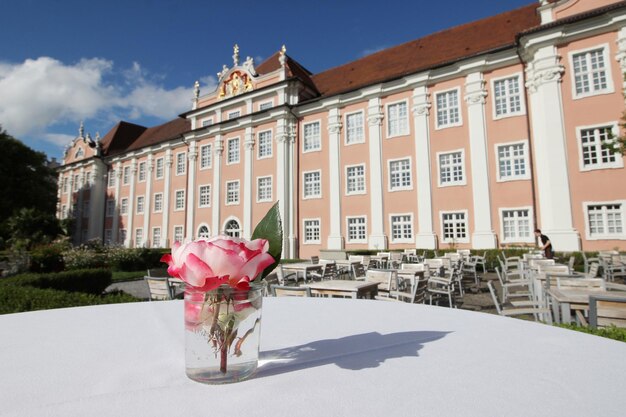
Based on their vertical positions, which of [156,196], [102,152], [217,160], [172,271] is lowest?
[172,271]

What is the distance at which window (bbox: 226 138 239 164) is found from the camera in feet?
87.2

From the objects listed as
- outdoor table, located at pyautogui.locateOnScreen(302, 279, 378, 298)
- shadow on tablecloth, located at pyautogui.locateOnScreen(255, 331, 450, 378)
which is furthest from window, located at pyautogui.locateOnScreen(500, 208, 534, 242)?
shadow on tablecloth, located at pyautogui.locateOnScreen(255, 331, 450, 378)

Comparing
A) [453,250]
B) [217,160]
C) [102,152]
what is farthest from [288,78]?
[102,152]

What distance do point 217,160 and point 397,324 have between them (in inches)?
1065

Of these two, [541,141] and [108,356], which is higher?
[541,141]

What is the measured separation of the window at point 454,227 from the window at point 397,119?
5537mm

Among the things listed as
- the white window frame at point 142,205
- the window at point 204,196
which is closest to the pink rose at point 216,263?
the window at point 204,196

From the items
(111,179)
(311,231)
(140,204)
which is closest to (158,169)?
(140,204)

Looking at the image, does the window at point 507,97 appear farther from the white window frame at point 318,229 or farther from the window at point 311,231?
the window at point 311,231

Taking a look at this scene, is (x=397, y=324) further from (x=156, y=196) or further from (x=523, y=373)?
(x=156, y=196)

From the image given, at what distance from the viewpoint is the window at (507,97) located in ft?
55.6

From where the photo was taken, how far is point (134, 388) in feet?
3.07

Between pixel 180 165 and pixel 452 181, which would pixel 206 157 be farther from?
pixel 452 181

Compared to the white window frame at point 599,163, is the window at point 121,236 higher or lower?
lower
